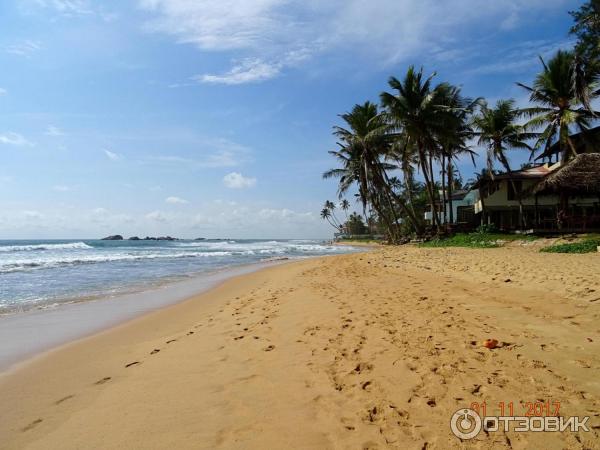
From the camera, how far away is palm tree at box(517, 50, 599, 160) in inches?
825

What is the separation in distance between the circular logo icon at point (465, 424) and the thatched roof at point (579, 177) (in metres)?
20.4

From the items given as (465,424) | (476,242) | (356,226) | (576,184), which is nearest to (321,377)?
(465,424)

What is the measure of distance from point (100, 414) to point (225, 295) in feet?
21.7

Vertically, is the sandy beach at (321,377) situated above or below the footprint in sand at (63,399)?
above

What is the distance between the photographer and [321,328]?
16.1 ft

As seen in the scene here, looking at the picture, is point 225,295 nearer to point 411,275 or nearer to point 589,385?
point 411,275

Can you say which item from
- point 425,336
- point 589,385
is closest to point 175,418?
point 425,336

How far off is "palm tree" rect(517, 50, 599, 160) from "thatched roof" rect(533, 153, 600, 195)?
4.43 meters

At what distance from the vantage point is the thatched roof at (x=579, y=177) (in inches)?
708

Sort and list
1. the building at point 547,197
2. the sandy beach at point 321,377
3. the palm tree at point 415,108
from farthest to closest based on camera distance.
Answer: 1. the palm tree at point 415,108
2. the building at point 547,197
3. the sandy beach at point 321,377

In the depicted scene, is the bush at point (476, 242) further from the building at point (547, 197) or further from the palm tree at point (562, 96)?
the palm tree at point (562, 96)

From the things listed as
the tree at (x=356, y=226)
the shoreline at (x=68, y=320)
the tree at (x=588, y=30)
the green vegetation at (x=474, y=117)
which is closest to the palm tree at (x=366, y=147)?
the green vegetation at (x=474, y=117)

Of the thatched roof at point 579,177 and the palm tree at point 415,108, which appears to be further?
the palm tree at point 415,108

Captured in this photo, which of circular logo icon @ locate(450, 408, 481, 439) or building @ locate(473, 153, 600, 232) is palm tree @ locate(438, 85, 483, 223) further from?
circular logo icon @ locate(450, 408, 481, 439)
